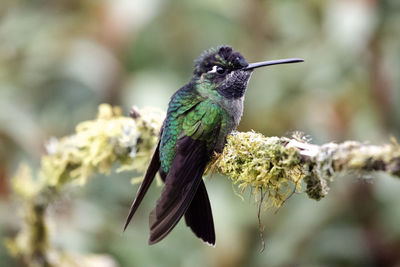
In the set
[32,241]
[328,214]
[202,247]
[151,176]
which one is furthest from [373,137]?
[32,241]

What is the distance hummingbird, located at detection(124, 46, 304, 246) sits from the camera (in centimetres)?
238

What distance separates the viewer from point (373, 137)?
4441mm

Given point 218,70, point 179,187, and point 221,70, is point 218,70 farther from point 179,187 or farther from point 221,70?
point 179,187

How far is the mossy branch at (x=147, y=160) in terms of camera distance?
1.81m

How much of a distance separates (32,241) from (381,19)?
3463 millimetres

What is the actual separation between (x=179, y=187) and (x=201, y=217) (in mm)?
285

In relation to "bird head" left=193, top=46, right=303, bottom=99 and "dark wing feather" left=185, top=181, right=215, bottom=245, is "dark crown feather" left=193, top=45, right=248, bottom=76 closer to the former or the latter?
"bird head" left=193, top=46, right=303, bottom=99

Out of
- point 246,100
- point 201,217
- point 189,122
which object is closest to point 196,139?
point 189,122

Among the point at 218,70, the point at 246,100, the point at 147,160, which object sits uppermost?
the point at 246,100

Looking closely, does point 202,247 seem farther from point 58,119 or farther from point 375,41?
point 375,41

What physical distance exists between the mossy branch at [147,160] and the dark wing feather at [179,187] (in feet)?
0.35

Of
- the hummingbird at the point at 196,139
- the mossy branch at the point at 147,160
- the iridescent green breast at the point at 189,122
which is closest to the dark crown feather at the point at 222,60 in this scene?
the hummingbird at the point at 196,139

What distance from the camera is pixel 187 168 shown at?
2447 mm

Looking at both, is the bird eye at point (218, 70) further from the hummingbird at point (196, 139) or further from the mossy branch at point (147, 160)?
the mossy branch at point (147, 160)
